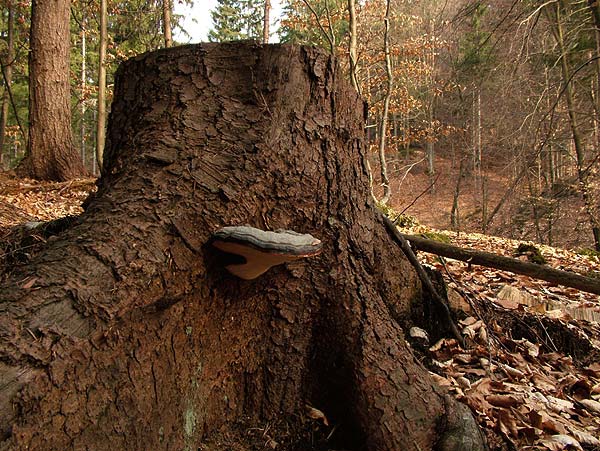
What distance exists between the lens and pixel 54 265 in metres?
1.50

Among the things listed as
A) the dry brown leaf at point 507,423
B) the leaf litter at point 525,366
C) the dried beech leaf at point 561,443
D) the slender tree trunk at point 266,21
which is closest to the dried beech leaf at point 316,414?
the leaf litter at point 525,366

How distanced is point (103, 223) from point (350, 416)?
1.34m

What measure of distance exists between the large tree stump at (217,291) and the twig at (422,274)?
0.31 metres

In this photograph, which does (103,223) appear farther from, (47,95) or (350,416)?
(47,95)

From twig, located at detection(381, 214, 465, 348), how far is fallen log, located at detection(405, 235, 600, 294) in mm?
671

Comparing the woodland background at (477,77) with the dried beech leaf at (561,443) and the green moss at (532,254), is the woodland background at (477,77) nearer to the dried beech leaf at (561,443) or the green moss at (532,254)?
the green moss at (532,254)

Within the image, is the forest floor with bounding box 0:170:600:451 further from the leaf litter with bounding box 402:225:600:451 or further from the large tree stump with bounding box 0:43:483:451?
the large tree stump with bounding box 0:43:483:451

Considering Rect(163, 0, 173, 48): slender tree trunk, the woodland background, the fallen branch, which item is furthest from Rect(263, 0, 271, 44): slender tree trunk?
the fallen branch

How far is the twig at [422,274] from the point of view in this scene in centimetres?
287

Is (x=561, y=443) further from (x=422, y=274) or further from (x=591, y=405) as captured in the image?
(x=422, y=274)

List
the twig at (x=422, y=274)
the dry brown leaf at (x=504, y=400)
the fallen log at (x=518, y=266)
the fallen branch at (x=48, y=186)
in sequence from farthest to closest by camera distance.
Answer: the fallen branch at (x=48, y=186) → the fallen log at (x=518, y=266) → the twig at (x=422, y=274) → the dry brown leaf at (x=504, y=400)

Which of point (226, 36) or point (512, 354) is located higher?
point (226, 36)

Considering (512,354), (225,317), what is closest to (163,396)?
(225,317)

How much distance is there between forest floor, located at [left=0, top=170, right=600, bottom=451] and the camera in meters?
2.20
